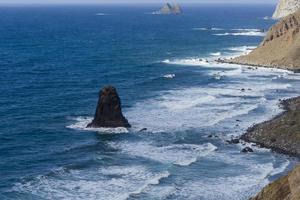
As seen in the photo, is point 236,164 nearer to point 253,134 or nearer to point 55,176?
point 253,134

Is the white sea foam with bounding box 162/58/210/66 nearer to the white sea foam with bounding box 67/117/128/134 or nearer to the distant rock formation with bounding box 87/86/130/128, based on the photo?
the white sea foam with bounding box 67/117/128/134

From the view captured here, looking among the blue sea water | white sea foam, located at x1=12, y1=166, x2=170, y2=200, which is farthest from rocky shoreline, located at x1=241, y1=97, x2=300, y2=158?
white sea foam, located at x1=12, y1=166, x2=170, y2=200

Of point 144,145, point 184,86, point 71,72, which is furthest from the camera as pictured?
point 71,72

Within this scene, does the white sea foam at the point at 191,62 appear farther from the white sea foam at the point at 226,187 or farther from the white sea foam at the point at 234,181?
the white sea foam at the point at 226,187

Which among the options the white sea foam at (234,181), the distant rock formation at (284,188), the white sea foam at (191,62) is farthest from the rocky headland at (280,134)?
the white sea foam at (191,62)

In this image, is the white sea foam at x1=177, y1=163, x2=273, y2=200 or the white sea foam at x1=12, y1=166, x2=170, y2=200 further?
the white sea foam at x1=177, y1=163, x2=273, y2=200

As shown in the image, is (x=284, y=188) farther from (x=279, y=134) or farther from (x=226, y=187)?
(x=279, y=134)

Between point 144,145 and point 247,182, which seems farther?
point 144,145

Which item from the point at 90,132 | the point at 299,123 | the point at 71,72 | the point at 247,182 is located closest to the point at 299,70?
the point at 71,72
